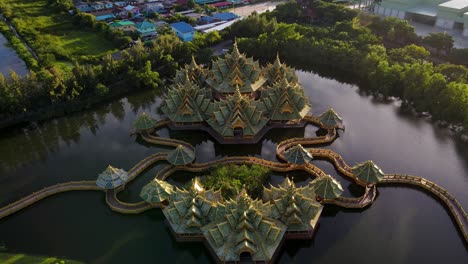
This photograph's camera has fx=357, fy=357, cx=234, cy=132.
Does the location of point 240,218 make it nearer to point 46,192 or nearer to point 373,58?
point 46,192

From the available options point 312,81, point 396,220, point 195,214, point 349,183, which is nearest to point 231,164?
point 195,214

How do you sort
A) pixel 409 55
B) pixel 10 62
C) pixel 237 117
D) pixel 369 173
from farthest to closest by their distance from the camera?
pixel 10 62, pixel 409 55, pixel 237 117, pixel 369 173

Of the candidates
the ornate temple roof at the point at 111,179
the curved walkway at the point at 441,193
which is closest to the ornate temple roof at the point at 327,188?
the curved walkway at the point at 441,193

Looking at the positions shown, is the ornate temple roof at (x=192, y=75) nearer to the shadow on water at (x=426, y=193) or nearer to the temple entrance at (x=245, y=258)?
the shadow on water at (x=426, y=193)

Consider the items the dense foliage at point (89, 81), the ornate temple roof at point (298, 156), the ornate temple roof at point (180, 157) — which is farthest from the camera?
the dense foliage at point (89, 81)

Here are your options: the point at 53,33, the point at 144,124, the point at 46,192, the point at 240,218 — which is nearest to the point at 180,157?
the point at 144,124
